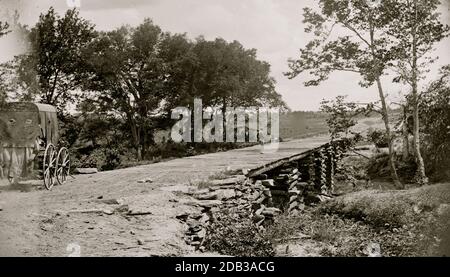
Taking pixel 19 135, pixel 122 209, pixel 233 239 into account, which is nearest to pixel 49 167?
pixel 19 135

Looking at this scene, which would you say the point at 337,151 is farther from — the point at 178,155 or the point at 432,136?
the point at 178,155

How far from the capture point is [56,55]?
2453 cm

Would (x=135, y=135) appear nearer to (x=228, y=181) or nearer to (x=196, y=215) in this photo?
(x=228, y=181)

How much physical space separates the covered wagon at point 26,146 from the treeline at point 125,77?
1085 centimetres

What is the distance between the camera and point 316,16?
68.0 ft

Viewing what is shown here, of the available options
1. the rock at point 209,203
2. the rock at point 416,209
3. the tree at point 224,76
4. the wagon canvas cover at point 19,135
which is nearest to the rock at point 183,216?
the rock at point 209,203

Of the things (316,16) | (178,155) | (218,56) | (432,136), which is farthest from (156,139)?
(432,136)

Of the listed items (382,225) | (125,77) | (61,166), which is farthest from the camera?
(125,77)

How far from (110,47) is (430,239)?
23.2 m

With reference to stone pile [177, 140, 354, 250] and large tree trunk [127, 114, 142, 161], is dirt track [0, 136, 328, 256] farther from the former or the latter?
large tree trunk [127, 114, 142, 161]

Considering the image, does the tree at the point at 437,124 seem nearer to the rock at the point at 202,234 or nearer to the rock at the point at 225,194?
the rock at the point at 225,194

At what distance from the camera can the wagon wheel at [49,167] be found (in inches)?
387

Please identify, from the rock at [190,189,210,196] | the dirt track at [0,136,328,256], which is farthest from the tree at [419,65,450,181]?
the dirt track at [0,136,328,256]

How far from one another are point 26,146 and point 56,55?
50.9 ft
